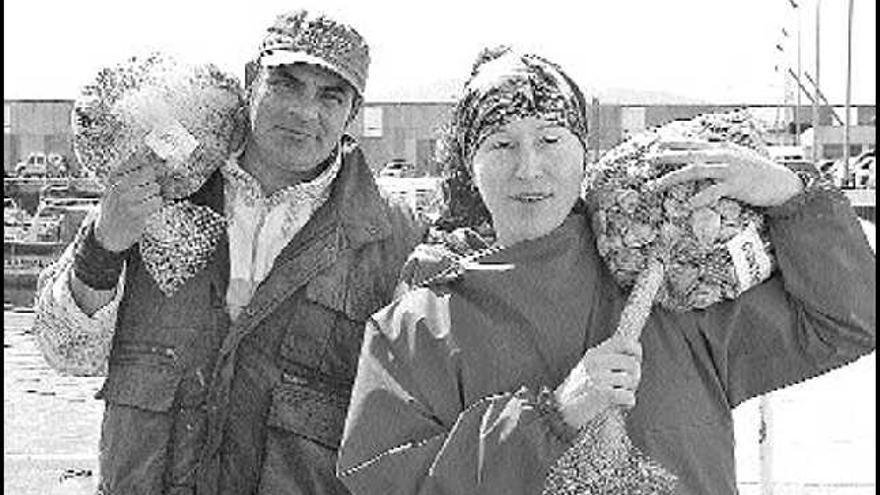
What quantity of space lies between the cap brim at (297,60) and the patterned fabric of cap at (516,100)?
365 millimetres

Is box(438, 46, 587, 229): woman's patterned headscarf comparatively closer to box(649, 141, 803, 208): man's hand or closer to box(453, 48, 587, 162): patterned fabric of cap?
box(453, 48, 587, 162): patterned fabric of cap

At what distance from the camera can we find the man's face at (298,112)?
2746mm

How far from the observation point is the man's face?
2.75 meters

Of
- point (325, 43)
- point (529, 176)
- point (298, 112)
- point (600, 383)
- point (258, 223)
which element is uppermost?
point (325, 43)

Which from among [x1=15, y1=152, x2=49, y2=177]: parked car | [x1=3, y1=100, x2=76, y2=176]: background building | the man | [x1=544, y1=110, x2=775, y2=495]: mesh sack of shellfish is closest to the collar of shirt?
the man

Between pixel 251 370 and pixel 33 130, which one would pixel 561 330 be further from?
pixel 33 130

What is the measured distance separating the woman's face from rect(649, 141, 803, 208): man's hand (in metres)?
0.14

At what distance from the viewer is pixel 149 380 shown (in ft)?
9.27

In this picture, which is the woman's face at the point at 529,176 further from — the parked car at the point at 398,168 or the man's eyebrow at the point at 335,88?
the parked car at the point at 398,168

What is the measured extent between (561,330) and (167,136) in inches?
35.4

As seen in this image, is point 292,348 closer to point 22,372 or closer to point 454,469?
point 454,469

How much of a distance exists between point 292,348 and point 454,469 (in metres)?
0.73

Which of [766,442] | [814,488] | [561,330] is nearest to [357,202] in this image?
[561,330]

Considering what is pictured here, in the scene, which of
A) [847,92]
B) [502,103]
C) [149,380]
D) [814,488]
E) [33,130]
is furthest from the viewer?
[33,130]
